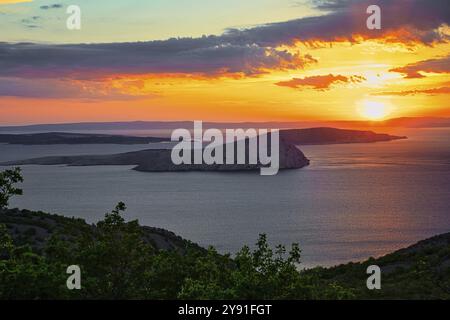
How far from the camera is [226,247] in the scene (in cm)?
11375

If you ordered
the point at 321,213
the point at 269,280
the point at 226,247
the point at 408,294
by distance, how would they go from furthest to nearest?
the point at 321,213 < the point at 226,247 < the point at 408,294 < the point at 269,280

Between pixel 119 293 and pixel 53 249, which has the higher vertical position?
pixel 53 249

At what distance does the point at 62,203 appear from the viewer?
19350 cm

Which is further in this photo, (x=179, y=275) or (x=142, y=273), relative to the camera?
(x=179, y=275)

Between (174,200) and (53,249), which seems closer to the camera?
(53,249)

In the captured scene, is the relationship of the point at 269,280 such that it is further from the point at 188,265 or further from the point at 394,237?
the point at 394,237

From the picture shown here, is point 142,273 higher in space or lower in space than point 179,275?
higher

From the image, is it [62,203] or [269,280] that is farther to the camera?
[62,203]

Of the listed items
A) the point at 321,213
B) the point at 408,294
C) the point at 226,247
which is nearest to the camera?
the point at 408,294

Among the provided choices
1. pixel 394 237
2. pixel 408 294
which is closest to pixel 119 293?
pixel 408 294
